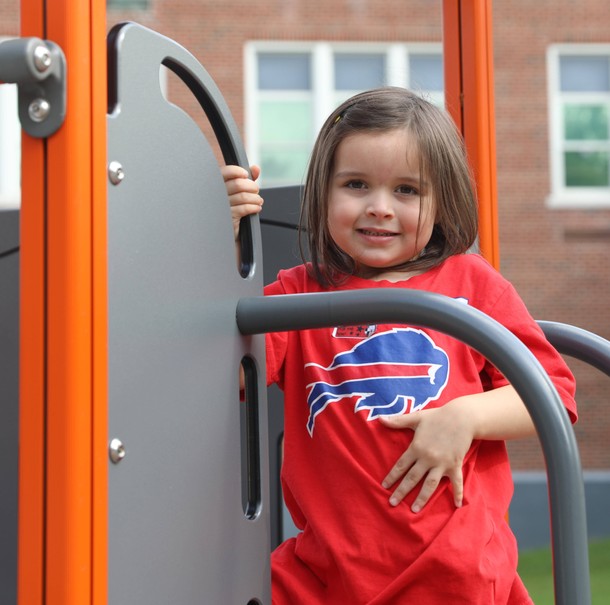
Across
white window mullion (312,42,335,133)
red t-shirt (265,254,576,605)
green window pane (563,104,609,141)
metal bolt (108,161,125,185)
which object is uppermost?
Result: white window mullion (312,42,335,133)

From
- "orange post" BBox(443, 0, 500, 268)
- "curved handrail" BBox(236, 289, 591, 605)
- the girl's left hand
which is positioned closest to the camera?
"curved handrail" BBox(236, 289, 591, 605)

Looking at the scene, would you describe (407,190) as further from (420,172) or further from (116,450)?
(116,450)

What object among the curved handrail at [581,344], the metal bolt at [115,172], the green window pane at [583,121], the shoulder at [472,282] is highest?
the green window pane at [583,121]

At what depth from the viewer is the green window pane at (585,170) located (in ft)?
25.2

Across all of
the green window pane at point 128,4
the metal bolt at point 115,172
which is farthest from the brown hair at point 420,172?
the green window pane at point 128,4

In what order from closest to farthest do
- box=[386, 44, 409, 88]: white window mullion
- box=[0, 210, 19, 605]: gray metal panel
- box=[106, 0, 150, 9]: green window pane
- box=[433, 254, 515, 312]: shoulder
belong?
box=[433, 254, 515, 312]: shoulder, box=[0, 210, 19, 605]: gray metal panel, box=[106, 0, 150, 9]: green window pane, box=[386, 44, 409, 88]: white window mullion

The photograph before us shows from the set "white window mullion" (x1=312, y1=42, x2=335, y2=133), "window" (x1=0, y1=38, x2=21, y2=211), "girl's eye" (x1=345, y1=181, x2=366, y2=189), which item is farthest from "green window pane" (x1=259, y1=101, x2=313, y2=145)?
"girl's eye" (x1=345, y1=181, x2=366, y2=189)

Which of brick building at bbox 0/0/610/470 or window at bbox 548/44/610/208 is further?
window at bbox 548/44/610/208

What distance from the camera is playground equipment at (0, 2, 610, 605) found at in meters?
0.76

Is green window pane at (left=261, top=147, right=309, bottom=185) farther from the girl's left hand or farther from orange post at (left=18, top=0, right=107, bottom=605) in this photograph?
orange post at (left=18, top=0, right=107, bottom=605)

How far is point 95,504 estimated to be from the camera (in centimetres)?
78

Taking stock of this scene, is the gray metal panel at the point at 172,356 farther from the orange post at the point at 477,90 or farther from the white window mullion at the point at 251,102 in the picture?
the white window mullion at the point at 251,102

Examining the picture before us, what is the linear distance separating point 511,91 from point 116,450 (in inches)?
283

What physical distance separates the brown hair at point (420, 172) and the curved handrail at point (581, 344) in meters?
0.18
